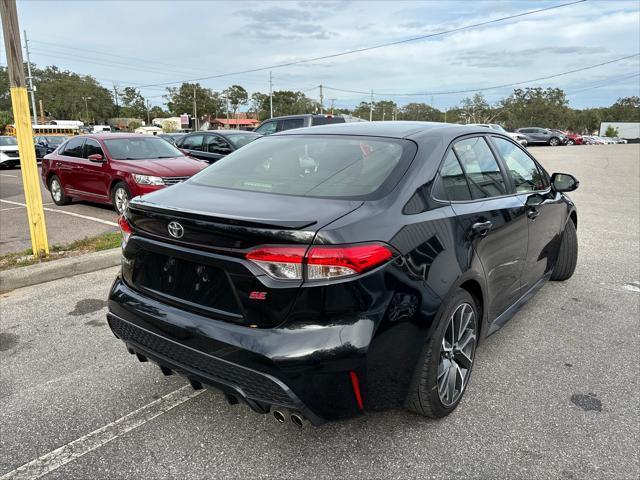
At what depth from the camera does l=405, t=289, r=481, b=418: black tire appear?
239 centimetres

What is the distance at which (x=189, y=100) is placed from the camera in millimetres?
103188

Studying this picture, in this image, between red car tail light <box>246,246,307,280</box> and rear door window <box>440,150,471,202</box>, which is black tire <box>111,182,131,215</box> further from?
red car tail light <box>246,246,307,280</box>

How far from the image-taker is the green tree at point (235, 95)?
114812 mm

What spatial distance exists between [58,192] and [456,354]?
10017mm

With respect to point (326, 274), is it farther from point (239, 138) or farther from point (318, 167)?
point (239, 138)

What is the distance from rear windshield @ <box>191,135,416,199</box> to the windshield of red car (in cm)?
643

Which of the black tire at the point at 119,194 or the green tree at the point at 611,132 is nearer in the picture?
the black tire at the point at 119,194

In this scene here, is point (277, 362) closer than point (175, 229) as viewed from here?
Yes

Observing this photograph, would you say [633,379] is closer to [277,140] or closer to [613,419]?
[613,419]

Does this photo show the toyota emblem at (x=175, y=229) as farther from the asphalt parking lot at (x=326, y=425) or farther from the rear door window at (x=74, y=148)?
the rear door window at (x=74, y=148)

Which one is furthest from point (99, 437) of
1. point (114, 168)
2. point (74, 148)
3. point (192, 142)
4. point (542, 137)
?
point (542, 137)

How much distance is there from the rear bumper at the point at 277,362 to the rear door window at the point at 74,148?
874 cm

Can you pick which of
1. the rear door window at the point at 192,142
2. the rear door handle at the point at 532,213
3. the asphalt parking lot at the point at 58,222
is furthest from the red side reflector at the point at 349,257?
the rear door window at the point at 192,142


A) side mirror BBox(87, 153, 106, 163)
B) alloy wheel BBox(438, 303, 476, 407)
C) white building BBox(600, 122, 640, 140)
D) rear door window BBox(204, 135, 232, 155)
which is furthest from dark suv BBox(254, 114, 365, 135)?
white building BBox(600, 122, 640, 140)
